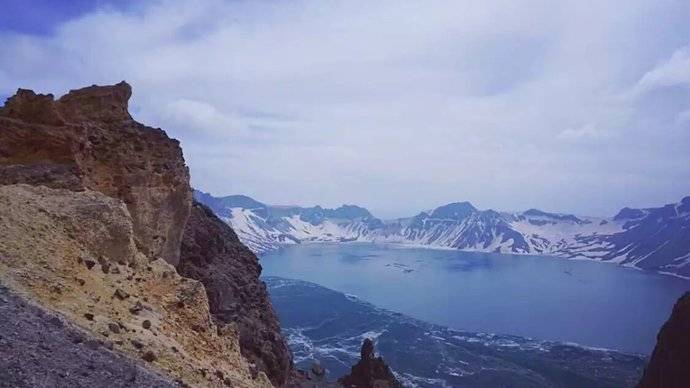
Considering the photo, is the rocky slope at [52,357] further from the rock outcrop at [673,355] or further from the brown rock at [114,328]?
the rock outcrop at [673,355]

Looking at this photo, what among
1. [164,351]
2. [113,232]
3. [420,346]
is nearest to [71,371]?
[164,351]

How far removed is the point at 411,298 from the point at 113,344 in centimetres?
17907

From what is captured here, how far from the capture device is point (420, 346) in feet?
396

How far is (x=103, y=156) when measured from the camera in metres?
22.7

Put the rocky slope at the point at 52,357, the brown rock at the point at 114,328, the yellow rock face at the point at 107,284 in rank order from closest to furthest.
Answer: the rocky slope at the point at 52,357 < the brown rock at the point at 114,328 < the yellow rock face at the point at 107,284

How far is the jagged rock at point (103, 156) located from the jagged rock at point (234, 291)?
1033 centimetres

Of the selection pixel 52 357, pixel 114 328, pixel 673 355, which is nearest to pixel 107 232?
pixel 114 328

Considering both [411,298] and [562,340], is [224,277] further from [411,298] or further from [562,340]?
[411,298]

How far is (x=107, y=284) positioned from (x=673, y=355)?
7099 centimetres

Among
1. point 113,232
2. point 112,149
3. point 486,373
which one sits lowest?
point 486,373

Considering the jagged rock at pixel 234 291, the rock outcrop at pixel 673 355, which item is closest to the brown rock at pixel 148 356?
the jagged rock at pixel 234 291

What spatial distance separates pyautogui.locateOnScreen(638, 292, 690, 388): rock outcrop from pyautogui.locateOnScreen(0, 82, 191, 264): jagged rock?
6166 cm

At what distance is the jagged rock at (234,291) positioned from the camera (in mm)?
38812

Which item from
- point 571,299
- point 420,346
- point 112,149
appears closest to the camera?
point 112,149
